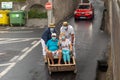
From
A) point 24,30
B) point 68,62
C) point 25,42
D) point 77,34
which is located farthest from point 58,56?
point 24,30

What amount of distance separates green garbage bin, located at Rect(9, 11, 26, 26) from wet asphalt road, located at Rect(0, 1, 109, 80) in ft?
7.19

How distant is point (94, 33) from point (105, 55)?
9896 millimetres

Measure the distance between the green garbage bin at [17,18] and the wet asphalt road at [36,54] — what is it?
219 centimetres

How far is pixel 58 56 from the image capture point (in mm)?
17984

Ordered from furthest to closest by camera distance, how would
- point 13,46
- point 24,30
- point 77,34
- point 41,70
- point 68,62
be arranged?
point 24,30 → point 77,34 → point 13,46 → point 41,70 → point 68,62

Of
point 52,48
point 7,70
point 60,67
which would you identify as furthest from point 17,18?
point 60,67

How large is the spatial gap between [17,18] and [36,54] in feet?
49.4

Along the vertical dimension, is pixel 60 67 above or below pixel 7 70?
above

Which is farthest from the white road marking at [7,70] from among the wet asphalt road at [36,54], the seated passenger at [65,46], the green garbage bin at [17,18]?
the green garbage bin at [17,18]

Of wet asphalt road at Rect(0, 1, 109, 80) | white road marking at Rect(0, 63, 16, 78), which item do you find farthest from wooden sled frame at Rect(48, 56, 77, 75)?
white road marking at Rect(0, 63, 16, 78)

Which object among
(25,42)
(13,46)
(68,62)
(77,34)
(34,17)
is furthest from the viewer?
(34,17)

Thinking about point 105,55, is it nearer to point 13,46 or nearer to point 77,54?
point 77,54

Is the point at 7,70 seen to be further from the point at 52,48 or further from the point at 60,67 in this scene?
the point at 60,67

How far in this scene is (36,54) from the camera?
23500mm
